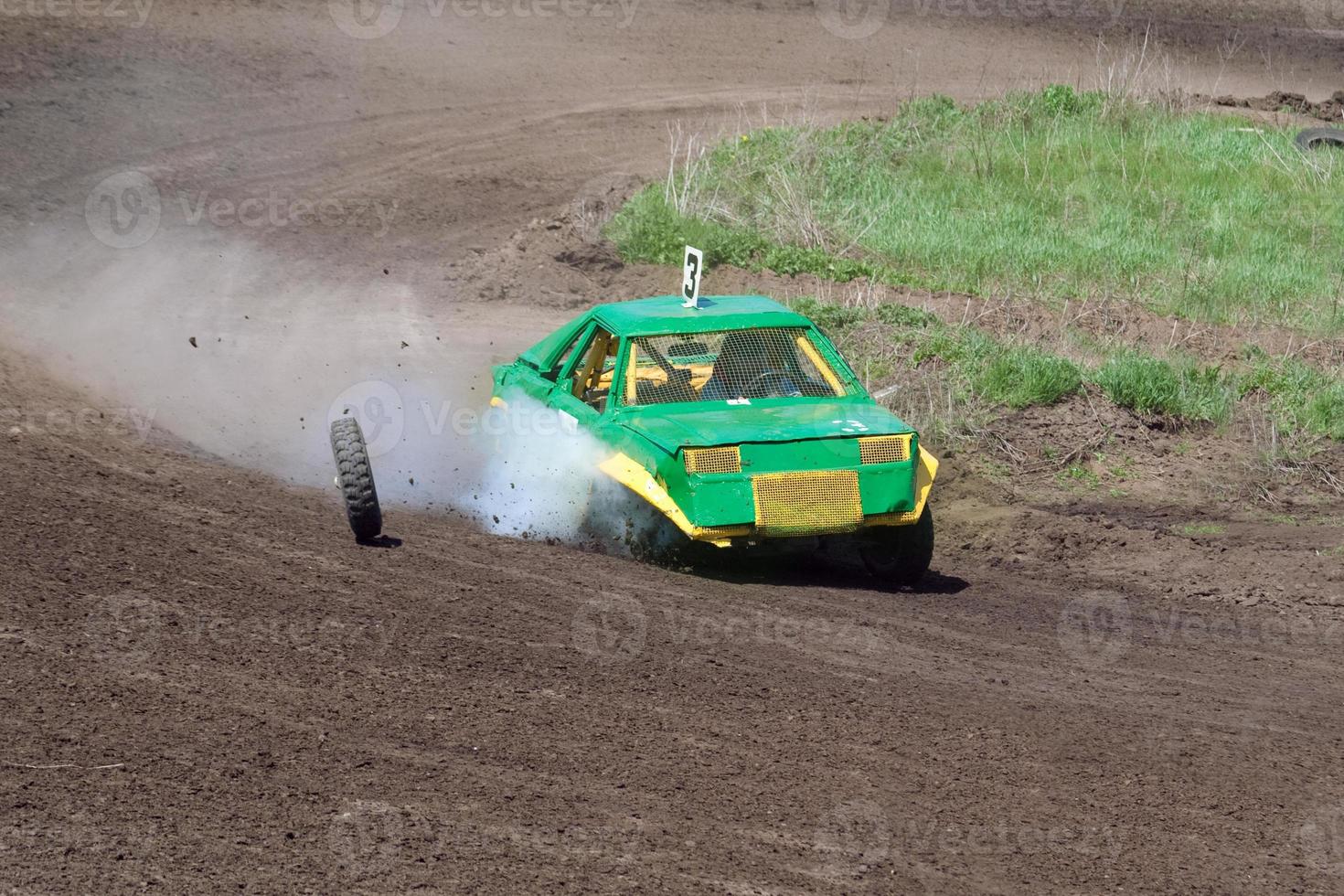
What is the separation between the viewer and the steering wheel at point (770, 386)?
8711mm

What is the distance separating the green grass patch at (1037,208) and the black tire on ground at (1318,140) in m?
0.26

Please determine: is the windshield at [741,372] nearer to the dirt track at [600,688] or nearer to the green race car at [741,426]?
the green race car at [741,426]

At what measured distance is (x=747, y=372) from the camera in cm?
878

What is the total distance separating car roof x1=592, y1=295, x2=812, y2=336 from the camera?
8.79m

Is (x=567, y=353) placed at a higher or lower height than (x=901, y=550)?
higher

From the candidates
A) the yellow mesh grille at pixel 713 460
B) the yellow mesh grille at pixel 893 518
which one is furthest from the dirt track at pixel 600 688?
the yellow mesh grille at pixel 713 460

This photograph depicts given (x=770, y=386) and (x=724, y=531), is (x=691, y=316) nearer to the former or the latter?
(x=770, y=386)

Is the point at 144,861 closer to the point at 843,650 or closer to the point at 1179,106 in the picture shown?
the point at 843,650

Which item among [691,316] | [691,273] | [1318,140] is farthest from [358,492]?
[1318,140]

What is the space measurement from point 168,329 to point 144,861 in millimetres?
10148

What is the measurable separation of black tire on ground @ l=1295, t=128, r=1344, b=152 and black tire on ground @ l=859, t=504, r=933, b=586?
44.0 ft

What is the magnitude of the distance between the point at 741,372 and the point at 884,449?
122cm

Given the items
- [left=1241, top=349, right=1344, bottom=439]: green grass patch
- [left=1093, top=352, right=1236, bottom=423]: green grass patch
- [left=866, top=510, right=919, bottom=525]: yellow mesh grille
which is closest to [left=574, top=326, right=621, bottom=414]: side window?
[left=866, top=510, right=919, bottom=525]: yellow mesh grille

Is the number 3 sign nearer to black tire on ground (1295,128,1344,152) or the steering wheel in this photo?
the steering wheel
